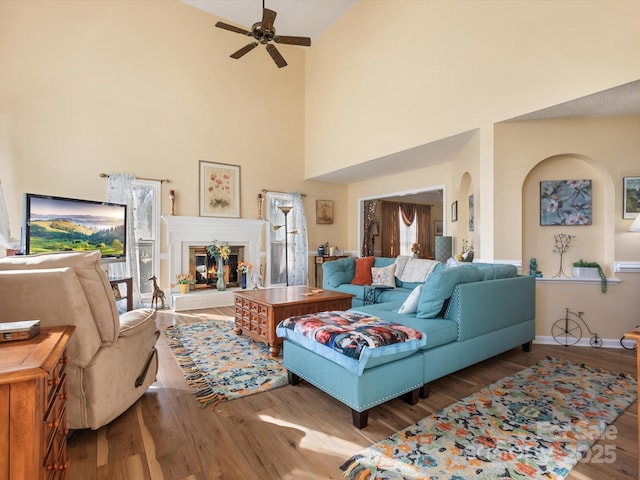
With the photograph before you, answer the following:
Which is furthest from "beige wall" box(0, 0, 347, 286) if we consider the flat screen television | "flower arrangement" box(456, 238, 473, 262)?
"flower arrangement" box(456, 238, 473, 262)

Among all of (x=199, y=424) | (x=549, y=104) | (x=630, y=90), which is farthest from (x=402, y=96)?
(x=199, y=424)

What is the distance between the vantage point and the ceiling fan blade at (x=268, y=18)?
3.56m

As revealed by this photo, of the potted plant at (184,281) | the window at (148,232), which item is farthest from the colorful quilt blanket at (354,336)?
the window at (148,232)

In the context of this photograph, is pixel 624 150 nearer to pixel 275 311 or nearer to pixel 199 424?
pixel 275 311

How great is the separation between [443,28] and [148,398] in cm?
531

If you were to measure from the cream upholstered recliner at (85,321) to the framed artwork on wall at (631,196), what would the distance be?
491 centimetres

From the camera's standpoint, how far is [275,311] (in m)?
3.29

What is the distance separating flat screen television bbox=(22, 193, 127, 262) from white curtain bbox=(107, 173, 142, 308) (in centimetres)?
69

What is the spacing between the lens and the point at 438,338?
8.09 ft

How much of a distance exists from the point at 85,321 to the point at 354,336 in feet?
4.93

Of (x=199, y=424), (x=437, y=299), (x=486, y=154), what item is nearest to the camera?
(x=199, y=424)

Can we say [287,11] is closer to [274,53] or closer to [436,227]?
[274,53]

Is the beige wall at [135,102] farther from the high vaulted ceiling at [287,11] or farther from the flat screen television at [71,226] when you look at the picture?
the flat screen television at [71,226]

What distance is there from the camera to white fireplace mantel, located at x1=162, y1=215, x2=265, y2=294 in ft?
19.0
